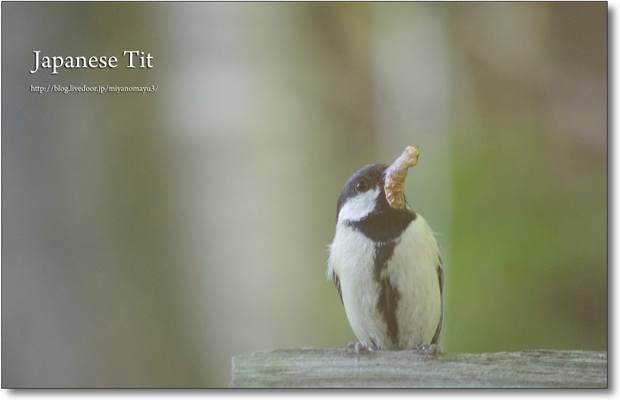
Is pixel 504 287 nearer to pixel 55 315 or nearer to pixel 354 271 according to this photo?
pixel 354 271

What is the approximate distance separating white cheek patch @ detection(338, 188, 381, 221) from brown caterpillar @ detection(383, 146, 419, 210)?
2 centimetres

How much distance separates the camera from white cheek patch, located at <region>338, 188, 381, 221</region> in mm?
773

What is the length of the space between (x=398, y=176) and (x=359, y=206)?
0.30ft

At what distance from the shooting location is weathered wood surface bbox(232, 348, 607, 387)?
0.76 m

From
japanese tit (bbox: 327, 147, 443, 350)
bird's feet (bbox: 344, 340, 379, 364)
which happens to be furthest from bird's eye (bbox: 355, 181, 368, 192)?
bird's feet (bbox: 344, 340, 379, 364)

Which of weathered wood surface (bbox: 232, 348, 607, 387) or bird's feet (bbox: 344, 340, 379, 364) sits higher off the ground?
bird's feet (bbox: 344, 340, 379, 364)

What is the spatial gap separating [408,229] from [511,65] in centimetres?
52

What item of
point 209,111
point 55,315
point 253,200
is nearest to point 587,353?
point 253,200

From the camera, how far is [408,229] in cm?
77

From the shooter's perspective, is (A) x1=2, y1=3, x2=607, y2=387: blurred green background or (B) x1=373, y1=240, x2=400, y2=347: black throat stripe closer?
(B) x1=373, y1=240, x2=400, y2=347: black throat stripe

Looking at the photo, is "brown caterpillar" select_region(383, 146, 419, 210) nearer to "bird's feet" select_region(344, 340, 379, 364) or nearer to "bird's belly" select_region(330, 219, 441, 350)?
"bird's belly" select_region(330, 219, 441, 350)

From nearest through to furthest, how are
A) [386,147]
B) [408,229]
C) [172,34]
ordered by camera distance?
[408,229] < [386,147] < [172,34]

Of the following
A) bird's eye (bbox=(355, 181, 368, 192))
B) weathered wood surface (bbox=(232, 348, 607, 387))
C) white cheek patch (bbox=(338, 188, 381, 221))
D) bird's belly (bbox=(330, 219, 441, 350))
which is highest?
bird's eye (bbox=(355, 181, 368, 192))

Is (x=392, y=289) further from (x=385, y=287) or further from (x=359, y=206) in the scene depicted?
(x=359, y=206)
